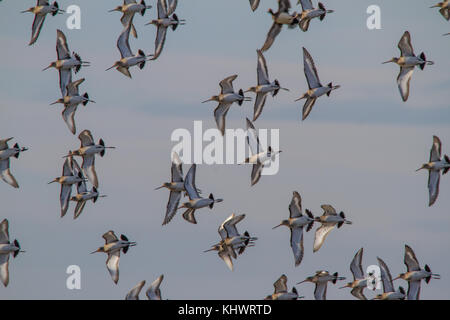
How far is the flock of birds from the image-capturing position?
83.9 meters

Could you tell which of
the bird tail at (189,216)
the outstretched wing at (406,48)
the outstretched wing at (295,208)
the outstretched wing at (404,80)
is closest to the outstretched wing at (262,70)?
the outstretched wing at (295,208)

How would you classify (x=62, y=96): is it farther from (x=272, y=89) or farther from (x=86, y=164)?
(x=272, y=89)

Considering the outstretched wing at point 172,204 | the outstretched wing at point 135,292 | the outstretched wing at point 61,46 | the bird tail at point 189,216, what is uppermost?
the outstretched wing at point 61,46

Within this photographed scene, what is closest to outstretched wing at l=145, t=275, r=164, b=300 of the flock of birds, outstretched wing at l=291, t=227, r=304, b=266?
the flock of birds

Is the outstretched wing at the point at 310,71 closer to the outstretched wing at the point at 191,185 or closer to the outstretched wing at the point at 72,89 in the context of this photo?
the outstretched wing at the point at 191,185

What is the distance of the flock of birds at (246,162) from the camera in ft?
275

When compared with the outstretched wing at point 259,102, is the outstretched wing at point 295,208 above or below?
below

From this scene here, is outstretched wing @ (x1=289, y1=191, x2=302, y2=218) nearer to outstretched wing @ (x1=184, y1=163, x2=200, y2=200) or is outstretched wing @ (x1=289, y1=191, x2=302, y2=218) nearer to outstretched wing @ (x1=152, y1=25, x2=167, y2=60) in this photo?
outstretched wing @ (x1=184, y1=163, x2=200, y2=200)

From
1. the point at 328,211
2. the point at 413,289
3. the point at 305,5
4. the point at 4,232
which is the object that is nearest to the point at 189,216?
the point at 328,211

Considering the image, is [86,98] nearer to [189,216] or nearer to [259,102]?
[189,216]

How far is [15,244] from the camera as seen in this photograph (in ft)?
285
